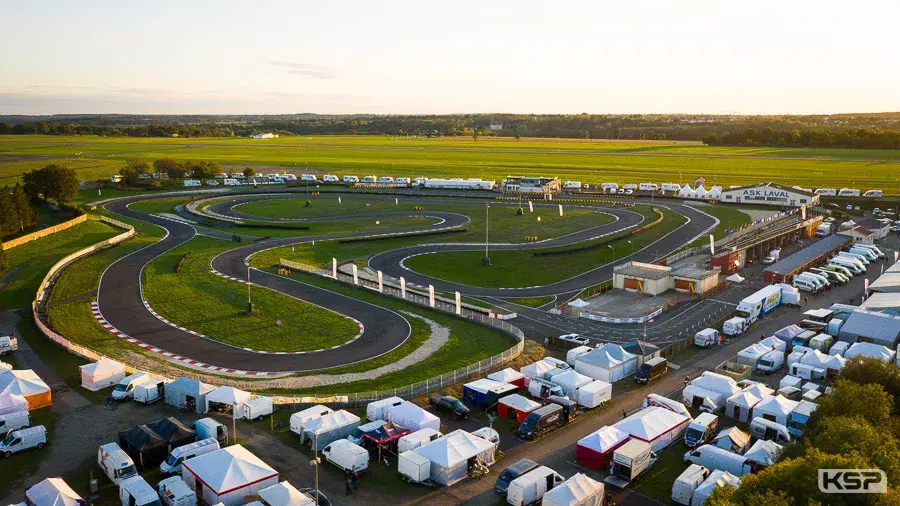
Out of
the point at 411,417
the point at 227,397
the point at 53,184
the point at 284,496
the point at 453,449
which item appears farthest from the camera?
the point at 53,184

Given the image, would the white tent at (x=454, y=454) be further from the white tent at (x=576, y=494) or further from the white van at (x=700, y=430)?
the white van at (x=700, y=430)

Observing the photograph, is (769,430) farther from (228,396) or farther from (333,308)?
(333,308)

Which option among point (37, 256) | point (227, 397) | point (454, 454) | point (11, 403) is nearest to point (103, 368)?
point (11, 403)

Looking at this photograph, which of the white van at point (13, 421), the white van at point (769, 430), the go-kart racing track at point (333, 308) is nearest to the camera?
the white van at point (13, 421)

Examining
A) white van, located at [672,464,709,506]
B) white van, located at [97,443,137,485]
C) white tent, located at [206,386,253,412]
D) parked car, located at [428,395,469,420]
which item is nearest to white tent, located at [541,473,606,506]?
white van, located at [672,464,709,506]

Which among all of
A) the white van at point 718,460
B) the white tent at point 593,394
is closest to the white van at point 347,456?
the white tent at point 593,394

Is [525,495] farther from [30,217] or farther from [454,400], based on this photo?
[30,217]
